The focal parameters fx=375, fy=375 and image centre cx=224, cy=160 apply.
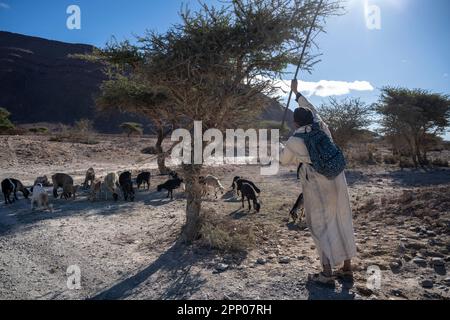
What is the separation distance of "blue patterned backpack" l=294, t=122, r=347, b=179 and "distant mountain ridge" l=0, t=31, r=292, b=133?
211ft

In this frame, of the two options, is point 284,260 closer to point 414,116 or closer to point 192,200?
point 192,200

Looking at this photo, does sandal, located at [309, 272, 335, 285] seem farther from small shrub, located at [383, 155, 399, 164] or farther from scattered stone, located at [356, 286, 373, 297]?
small shrub, located at [383, 155, 399, 164]

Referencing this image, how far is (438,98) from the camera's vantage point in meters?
24.8

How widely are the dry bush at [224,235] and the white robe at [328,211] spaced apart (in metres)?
1.69

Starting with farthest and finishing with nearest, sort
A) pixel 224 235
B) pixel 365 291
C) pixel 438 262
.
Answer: pixel 224 235 < pixel 438 262 < pixel 365 291

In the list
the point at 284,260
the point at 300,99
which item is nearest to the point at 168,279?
the point at 284,260

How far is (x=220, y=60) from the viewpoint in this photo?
19.5 ft

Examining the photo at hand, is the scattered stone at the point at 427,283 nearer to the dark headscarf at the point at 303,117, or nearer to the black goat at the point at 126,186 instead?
the dark headscarf at the point at 303,117

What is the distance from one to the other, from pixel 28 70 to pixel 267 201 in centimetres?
8172

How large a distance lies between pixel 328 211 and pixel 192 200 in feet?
9.21

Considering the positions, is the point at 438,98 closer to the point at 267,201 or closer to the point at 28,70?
the point at 267,201

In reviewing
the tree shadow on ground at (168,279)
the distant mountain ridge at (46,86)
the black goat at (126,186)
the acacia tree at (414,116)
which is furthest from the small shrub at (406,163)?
the distant mountain ridge at (46,86)

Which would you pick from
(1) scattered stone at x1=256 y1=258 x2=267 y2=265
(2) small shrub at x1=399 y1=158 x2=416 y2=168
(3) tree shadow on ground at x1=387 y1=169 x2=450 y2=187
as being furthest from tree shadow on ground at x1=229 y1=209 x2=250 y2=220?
(2) small shrub at x1=399 y1=158 x2=416 y2=168
